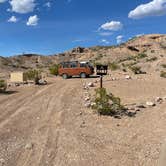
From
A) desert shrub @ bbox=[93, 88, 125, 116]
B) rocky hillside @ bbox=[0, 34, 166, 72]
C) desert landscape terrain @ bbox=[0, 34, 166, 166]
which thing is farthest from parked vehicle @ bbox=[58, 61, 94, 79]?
rocky hillside @ bbox=[0, 34, 166, 72]

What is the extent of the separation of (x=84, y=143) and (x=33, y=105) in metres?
7.82

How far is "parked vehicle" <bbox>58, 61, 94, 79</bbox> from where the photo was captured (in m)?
36.2

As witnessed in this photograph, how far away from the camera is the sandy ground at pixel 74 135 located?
10211mm

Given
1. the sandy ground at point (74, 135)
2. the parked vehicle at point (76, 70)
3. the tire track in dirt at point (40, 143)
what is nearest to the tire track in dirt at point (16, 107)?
the sandy ground at point (74, 135)

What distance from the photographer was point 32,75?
107 ft

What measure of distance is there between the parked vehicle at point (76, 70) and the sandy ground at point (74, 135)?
16.3m

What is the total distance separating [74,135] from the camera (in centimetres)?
1266

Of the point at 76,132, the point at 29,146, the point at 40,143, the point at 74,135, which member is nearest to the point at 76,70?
the point at 76,132

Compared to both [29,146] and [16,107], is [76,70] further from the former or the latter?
[29,146]

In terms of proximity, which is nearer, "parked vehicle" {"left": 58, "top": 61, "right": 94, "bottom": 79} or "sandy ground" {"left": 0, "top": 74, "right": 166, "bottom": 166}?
"sandy ground" {"left": 0, "top": 74, "right": 166, "bottom": 166}

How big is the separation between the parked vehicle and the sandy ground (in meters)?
16.3

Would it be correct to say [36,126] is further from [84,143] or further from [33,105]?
[33,105]

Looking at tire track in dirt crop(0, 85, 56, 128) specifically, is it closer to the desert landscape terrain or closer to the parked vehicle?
the desert landscape terrain

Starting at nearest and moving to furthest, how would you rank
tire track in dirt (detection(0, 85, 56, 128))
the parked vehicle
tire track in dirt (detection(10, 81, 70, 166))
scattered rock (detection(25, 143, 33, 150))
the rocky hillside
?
tire track in dirt (detection(10, 81, 70, 166)) → scattered rock (detection(25, 143, 33, 150)) → tire track in dirt (detection(0, 85, 56, 128)) → the parked vehicle → the rocky hillside
